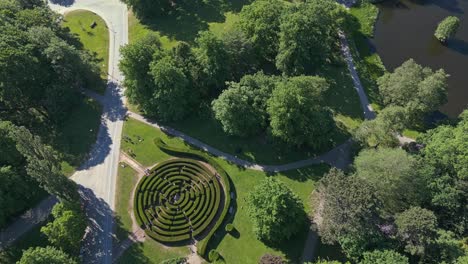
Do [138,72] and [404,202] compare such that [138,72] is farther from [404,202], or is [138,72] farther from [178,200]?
[404,202]

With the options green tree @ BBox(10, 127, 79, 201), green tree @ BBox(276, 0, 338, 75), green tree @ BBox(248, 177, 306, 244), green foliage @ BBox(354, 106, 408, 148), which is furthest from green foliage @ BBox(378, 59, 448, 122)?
green tree @ BBox(10, 127, 79, 201)

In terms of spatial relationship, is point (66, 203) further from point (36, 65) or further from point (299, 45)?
point (299, 45)

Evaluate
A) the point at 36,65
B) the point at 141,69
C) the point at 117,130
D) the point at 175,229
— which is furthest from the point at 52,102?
the point at 175,229

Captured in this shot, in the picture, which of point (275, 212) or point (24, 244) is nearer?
point (275, 212)

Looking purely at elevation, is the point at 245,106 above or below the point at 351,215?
above

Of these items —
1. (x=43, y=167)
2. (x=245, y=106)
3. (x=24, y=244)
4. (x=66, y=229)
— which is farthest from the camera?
(x=245, y=106)

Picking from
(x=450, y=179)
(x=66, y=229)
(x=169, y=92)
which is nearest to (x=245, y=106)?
(x=169, y=92)
